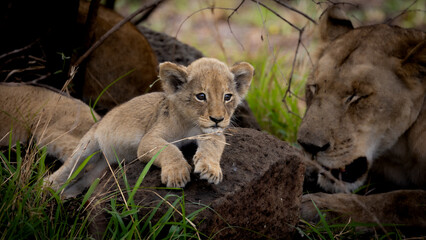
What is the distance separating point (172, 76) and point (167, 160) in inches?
21.7

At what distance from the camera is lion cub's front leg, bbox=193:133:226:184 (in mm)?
2531

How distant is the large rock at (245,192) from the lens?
2.57 m

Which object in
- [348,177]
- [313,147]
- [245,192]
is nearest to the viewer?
[245,192]

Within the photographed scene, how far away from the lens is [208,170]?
99.7 inches

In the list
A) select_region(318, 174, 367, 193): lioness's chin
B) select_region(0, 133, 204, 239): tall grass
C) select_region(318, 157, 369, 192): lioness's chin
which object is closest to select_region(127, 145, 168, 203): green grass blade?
select_region(0, 133, 204, 239): tall grass

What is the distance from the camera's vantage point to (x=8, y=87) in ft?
14.0

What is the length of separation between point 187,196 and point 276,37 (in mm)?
6367

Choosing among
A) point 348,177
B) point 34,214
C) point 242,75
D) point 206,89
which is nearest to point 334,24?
point 348,177

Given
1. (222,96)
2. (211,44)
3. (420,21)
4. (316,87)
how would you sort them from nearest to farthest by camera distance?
1. (222,96)
2. (316,87)
3. (211,44)
4. (420,21)

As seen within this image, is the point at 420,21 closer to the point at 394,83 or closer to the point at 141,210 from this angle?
the point at 394,83

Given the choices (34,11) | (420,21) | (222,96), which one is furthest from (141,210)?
(420,21)

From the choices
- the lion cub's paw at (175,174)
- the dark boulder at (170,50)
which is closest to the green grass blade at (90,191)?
the lion cub's paw at (175,174)

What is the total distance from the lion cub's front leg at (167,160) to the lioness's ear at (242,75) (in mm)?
567

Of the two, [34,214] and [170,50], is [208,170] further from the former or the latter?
[170,50]
